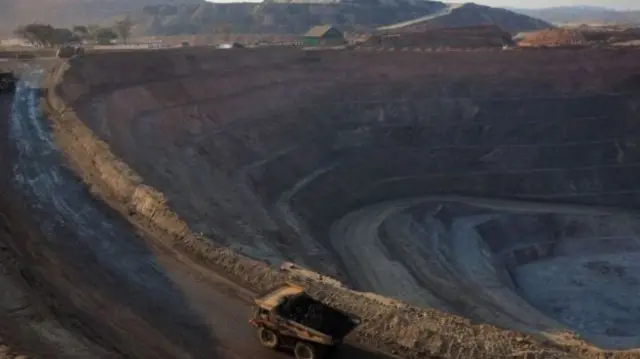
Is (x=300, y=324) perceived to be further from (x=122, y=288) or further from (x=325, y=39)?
(x=325, y=39)

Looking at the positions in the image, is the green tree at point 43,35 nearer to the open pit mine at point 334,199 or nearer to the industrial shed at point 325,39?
the open pit mine at point 334,199

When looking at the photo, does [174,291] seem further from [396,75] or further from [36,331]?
[396,75]

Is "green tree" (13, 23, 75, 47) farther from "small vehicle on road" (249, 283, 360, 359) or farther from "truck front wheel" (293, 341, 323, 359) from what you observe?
"truck front wheel" (293, 341, 323, 359)

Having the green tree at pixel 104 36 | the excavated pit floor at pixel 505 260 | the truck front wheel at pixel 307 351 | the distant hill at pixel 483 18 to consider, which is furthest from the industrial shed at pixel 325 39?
the truck front wheel at pixel 307 351

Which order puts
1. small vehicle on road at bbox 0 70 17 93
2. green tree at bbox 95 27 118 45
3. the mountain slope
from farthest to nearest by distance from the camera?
the mountain slope < green tree at bbox 95 27 118 45 < small vehicle on road at bbox 0 70 17 93

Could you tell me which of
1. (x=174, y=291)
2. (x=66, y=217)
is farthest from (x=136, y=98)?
(x=174, y=291)

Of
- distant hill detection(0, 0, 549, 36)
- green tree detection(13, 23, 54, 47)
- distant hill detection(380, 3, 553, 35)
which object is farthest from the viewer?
distant hill detection(380, 3, 553, 35)

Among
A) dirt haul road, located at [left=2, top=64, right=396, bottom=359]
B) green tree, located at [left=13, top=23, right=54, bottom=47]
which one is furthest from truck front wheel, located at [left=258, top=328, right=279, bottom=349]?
green tree, located at [left=13, top=23, right=54, bottom=47]
